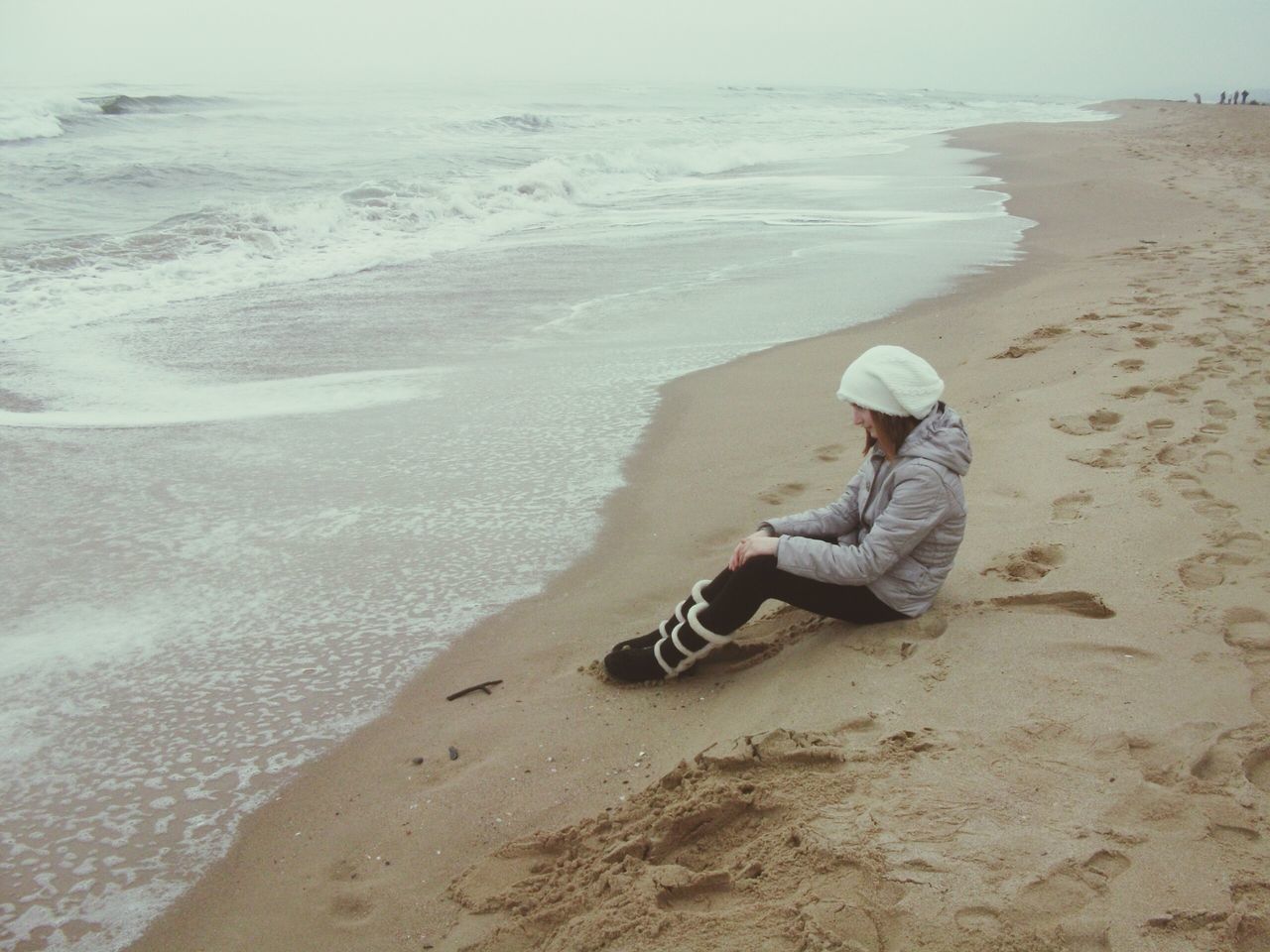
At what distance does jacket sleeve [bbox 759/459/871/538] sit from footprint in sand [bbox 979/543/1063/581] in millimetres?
547

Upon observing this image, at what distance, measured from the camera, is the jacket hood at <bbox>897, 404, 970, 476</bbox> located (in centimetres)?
346

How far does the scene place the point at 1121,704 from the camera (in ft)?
9.57

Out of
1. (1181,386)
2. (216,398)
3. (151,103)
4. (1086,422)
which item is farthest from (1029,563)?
(151,103)

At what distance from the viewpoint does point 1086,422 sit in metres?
5.40

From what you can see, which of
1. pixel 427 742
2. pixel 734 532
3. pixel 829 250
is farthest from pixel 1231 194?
pixel 427 742

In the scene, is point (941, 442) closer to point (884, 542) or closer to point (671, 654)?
point (884, 542)

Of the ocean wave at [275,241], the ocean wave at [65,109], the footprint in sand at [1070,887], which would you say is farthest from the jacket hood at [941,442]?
the ocean wave at [65,109]

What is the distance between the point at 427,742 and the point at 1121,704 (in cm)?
207

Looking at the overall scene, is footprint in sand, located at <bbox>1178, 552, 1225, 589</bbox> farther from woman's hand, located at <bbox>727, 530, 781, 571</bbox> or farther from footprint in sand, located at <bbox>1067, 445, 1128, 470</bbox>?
woman's hand, located at <bbox>727, 530, 781, 571</bbox>

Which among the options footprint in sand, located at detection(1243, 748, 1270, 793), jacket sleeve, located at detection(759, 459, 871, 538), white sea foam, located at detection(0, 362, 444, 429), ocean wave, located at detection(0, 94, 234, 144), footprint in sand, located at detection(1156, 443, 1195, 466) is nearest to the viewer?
footprint in sand, located at detection(1243, 748, 1270, 793)

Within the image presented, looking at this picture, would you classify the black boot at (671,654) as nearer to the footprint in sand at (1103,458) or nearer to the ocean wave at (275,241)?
the footprint in sand at (1103,458)

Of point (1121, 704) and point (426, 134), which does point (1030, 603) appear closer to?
point (1121, 704)

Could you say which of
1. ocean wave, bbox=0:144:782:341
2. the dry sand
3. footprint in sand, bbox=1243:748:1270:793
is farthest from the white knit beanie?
ocean wave, bbox=0:144:782:341

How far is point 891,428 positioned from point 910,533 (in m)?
0.35
